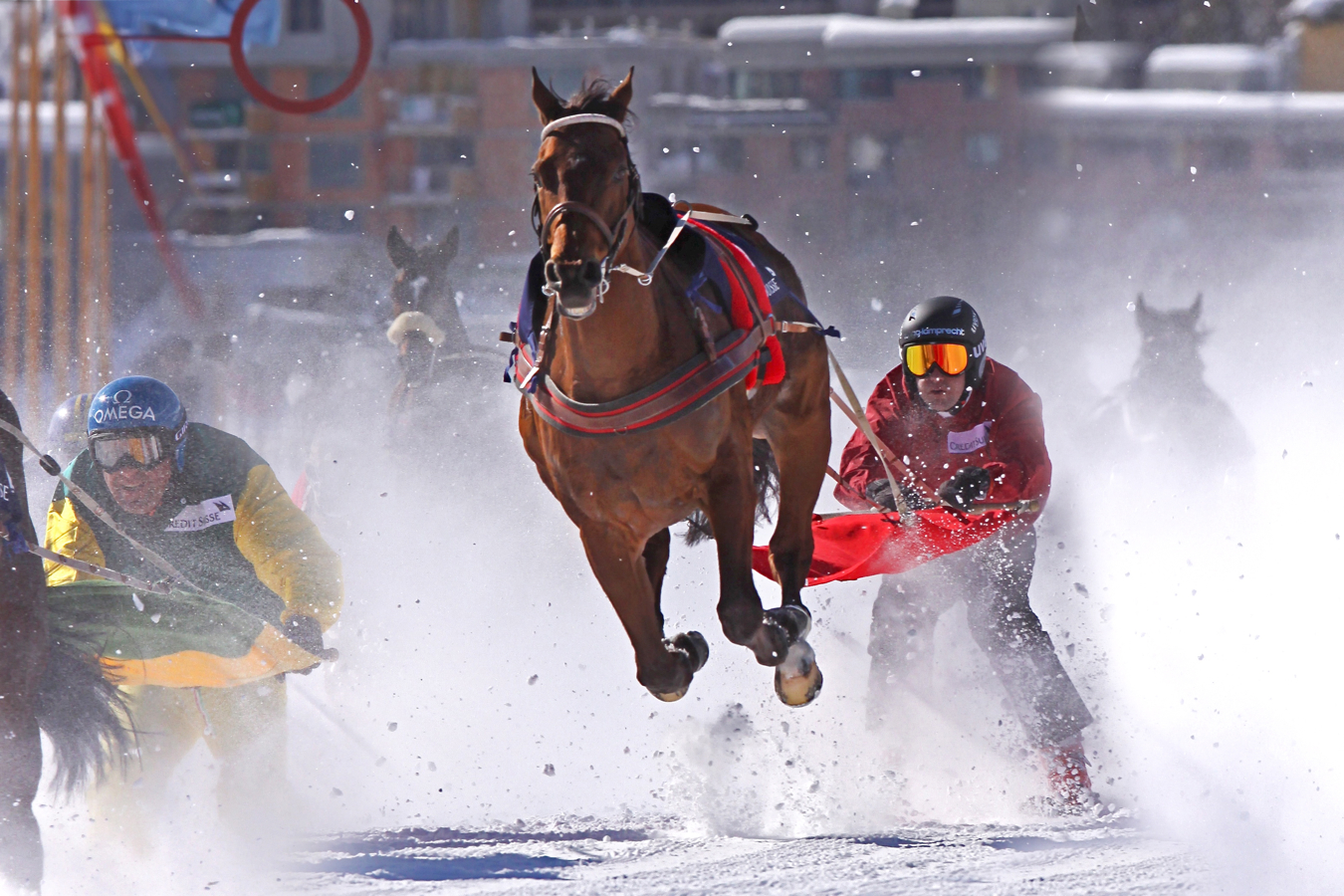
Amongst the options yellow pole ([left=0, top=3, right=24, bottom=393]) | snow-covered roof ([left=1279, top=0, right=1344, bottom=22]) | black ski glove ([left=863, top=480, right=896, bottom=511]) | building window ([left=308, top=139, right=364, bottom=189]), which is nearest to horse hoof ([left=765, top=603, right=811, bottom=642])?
black ski glove ([left=863, top=480, right=896, bottom=511])

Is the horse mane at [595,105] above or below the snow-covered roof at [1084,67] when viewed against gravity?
below

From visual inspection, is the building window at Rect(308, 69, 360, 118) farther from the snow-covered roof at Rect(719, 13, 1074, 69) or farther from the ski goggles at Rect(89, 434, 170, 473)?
the ski goggles at Rect(89, 434, 170, 473)

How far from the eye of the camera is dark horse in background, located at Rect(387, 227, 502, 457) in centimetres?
712

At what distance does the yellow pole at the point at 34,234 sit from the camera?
9.69 meters

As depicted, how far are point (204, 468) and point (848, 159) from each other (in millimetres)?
11916

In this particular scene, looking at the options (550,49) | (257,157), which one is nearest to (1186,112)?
(550,49)

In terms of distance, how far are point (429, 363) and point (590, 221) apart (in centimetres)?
406

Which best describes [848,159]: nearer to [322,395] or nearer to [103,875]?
[322,395]

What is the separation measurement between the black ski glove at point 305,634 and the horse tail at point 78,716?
0.51 m

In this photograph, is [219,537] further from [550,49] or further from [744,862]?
[550,49]

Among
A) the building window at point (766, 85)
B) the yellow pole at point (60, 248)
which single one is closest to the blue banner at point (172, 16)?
the yellow pole at point (60, 248)

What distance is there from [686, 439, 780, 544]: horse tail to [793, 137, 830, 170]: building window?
11264 millimetres

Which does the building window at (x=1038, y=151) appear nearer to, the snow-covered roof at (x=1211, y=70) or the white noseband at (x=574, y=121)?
the snow-covered roof at (x=1211, y=70)

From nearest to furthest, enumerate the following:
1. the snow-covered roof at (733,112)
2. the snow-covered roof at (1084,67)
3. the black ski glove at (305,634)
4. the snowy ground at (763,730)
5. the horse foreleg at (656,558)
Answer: the snowy ground at (763,730), the horse foreleg at (656,558), the black ski glove at (305,634), the snow-covered roof at (733,112), the snow-covered roof at (1084,67)
